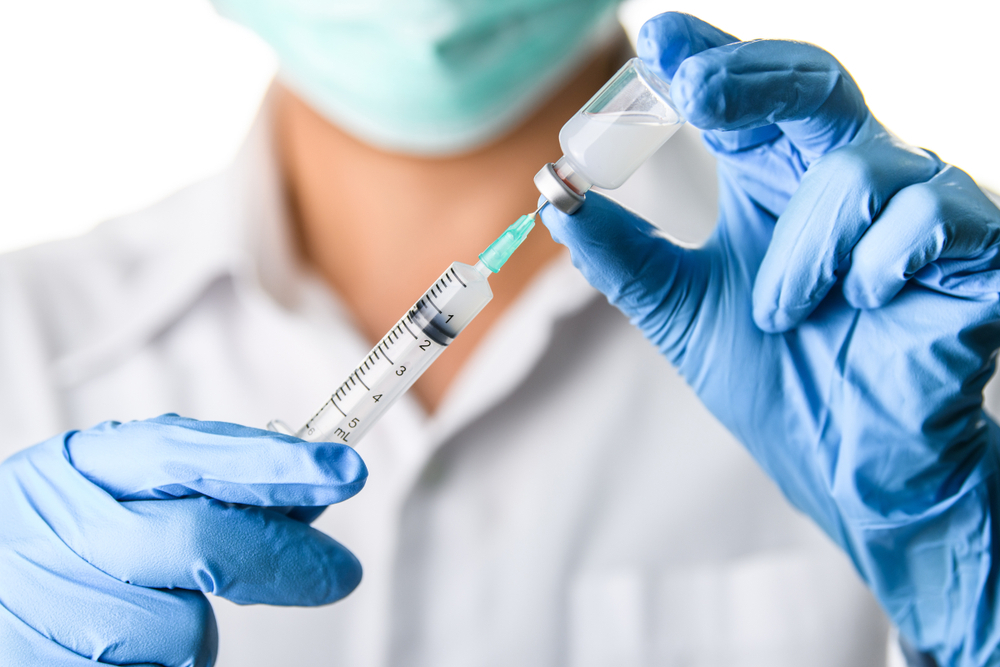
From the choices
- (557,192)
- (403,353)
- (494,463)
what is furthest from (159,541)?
(494,463)

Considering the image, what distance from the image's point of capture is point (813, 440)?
1.08 meters

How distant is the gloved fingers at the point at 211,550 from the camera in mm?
922

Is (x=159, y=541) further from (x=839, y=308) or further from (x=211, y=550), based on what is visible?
(x=839, y=308)

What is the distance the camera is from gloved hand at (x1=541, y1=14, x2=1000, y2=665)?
87 centimetres

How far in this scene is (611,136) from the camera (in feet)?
2.90

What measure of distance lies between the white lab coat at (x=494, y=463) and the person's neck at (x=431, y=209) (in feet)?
0.28

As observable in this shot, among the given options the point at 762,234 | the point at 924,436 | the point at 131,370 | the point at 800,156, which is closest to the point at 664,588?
the point at 924,436

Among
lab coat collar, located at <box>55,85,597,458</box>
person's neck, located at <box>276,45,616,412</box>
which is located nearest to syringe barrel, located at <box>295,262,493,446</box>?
lab coat collar, located at <box>55,85,597,458</box>

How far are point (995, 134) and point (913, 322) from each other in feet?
5.06

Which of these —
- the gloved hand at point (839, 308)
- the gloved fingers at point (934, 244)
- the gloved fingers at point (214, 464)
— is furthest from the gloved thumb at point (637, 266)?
the gloved fingers at point (214, 464)

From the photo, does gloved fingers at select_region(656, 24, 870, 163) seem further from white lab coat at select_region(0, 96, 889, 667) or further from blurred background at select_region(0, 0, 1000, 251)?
blurred background at select_region(0, 0, 1000, 251)

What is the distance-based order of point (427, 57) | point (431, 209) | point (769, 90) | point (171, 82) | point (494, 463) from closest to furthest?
point (769, 90) → point (427, 57) → point (494, 463) → point (431, 209) → point (171, 82)

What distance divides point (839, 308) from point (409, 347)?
1.98 ft

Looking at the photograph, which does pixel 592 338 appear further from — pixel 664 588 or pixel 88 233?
pixel 88 233
